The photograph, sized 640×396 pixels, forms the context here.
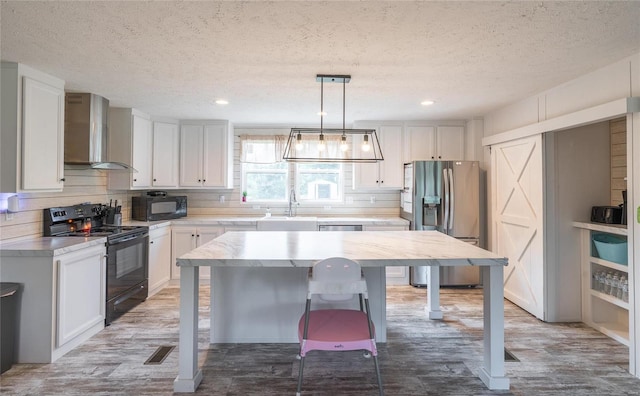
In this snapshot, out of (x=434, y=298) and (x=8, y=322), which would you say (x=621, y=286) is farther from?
(x=8, y=322)

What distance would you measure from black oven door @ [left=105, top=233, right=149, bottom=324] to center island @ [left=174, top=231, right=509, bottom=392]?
1151mm

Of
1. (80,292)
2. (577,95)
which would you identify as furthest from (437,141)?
(80,292)

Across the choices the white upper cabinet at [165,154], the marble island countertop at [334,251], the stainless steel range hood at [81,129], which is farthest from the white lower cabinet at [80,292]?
the white upper cabinet at [165,154]

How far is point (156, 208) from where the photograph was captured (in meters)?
4.36

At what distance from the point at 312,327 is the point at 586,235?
2935 mm

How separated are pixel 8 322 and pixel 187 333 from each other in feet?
4.65

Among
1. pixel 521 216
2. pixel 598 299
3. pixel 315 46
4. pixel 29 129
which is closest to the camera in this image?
pixel 315 46

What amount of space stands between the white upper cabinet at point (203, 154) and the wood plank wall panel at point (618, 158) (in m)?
4.48

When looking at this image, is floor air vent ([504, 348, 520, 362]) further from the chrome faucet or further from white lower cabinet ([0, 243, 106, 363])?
white lower cabinet ([0, 243, 106, 363])

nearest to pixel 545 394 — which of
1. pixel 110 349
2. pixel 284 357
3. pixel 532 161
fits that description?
pixel 284 357

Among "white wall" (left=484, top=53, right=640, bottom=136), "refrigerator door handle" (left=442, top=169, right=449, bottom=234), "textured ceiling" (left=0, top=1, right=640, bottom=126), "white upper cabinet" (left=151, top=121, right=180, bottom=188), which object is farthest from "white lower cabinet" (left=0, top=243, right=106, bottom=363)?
"white wall" (left=484, top=53, right=640, bottom=136)

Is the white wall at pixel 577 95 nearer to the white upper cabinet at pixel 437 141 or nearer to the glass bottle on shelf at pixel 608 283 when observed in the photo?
the white upper cabinet at pixel 437 141

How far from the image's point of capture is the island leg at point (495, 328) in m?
2.16

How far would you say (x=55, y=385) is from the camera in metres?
2.22
